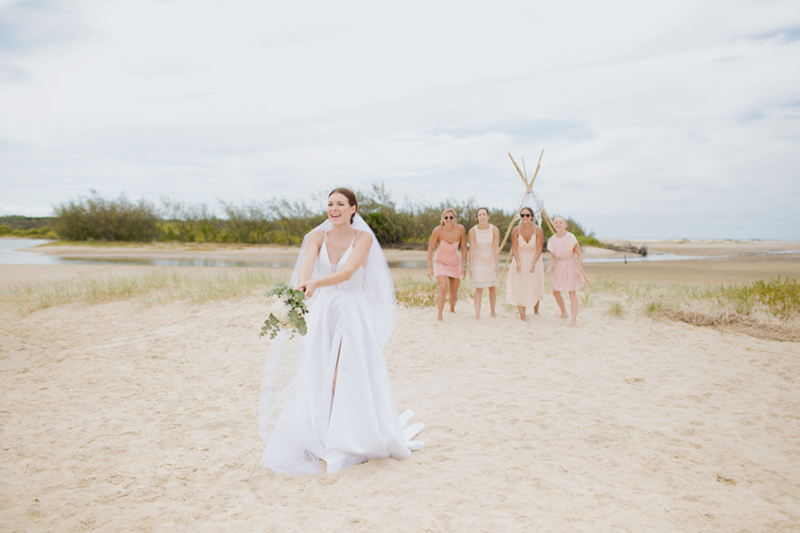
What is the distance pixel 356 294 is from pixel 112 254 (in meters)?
30.1

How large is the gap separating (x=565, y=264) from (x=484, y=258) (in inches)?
56.6

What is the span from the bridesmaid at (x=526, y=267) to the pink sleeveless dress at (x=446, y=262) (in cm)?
104

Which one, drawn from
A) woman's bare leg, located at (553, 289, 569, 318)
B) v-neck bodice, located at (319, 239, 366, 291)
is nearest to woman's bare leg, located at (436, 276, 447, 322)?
woman's bare leg, located at (553, 289, 569, 318)

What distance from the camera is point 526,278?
866 cm

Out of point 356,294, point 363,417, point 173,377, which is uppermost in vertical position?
point 356,294

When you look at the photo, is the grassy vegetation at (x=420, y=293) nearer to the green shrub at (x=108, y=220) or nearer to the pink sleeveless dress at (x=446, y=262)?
the pink sleeveless dress at (x=446, y=262)

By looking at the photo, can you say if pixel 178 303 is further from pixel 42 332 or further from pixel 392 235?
pixel 392 235

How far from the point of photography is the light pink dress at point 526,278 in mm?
8594

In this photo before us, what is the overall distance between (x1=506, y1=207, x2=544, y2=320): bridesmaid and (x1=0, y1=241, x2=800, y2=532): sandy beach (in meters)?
0.69

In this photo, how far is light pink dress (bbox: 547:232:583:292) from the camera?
26.7ft

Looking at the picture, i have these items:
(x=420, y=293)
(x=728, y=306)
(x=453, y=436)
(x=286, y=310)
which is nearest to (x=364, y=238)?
(x=286, y=310)

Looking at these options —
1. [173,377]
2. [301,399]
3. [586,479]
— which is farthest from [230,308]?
[586,479]

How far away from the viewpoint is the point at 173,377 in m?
6.18

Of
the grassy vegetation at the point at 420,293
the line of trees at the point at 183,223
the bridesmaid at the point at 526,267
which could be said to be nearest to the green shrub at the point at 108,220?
the line of trees at the point at 183,223
